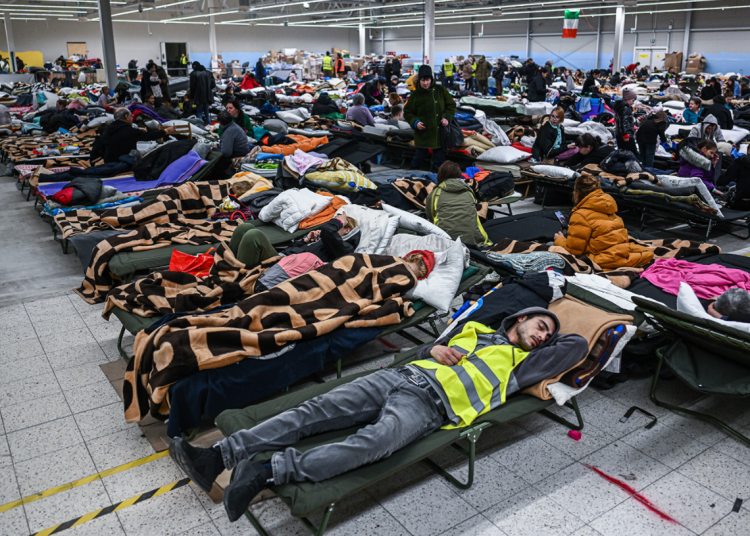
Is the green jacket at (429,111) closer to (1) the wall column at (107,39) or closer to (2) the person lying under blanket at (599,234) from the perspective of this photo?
(2) the person lying under blanket at (599,234)

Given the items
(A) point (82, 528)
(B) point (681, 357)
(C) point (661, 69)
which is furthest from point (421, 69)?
(C) point (661, 69)

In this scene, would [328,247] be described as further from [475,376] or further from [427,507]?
[427,507]

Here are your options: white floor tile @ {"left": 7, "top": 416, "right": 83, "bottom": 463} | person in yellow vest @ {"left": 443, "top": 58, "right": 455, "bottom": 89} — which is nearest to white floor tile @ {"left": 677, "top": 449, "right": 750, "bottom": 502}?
white floor tile @ {"left": 7, "top": 416, "right": 83, "bottom": 463}

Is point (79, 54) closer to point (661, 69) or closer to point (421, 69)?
point (661, 69)

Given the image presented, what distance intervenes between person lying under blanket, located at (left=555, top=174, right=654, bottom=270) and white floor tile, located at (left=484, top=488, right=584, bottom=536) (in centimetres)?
243

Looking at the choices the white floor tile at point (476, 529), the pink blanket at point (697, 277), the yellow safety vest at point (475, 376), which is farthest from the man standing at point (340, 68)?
the white floor tile at point (476, 529)

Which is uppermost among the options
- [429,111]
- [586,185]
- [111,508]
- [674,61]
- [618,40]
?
[618,40]

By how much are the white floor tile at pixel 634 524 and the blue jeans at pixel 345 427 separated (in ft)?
2.52

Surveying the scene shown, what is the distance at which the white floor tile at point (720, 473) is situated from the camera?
272 centimetres

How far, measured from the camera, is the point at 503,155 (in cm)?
810

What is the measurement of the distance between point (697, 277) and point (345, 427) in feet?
8.83

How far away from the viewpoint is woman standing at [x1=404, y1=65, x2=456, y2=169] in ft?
25.7

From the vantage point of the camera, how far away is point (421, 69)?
7797 mm

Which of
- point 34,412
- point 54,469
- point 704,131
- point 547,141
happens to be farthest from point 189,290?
point 704,131
